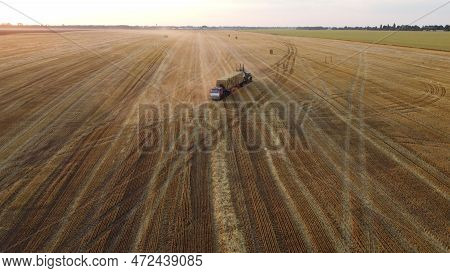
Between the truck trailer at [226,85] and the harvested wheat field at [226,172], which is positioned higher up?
the truck trailer at [226,85]

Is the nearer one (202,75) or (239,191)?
(239,191)

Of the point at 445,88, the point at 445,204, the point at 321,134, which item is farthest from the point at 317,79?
the point at 445,204

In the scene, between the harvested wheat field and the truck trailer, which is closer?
the harvested wheat field

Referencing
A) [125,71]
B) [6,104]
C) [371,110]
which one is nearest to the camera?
[371,110]

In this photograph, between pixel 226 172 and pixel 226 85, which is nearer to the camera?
pixel 226 172

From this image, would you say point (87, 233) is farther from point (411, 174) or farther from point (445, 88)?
point (445, 88)

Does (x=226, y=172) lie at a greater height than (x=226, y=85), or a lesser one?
lesser

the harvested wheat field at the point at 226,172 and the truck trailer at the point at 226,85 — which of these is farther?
the truck trailer at the point at 226,85

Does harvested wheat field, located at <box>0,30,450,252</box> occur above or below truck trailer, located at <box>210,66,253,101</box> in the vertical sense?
below
